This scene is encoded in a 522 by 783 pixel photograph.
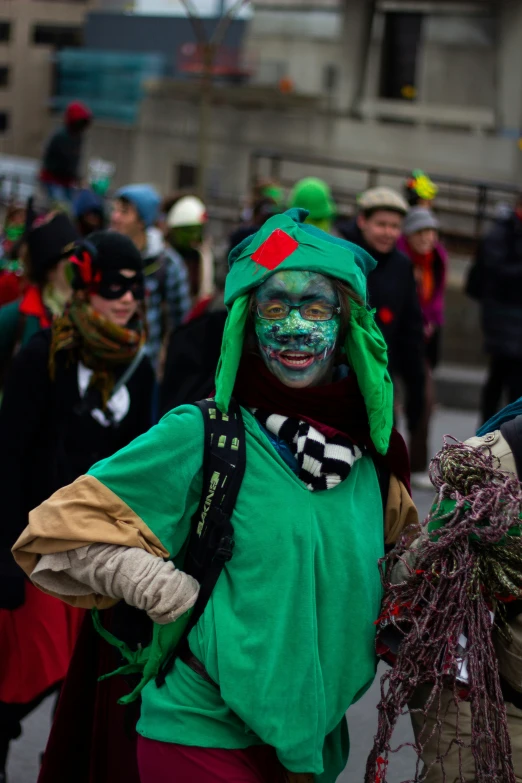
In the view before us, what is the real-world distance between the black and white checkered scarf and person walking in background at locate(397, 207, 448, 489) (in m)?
6.08

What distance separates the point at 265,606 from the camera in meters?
3.07

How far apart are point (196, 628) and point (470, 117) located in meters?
23.1

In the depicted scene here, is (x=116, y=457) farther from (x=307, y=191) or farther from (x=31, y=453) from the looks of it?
(x=307, y=191)

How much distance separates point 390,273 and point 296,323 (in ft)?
13.8

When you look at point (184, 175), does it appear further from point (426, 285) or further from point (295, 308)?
point (295, 308)

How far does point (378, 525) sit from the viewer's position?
130 inches

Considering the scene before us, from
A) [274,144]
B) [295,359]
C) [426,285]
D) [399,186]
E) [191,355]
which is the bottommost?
[399,186]

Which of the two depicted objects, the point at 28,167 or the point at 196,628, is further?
the point at 28,167

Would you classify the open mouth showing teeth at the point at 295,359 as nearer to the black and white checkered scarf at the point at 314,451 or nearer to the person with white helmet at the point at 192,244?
the black and white checkered scarf at the point at 314,451

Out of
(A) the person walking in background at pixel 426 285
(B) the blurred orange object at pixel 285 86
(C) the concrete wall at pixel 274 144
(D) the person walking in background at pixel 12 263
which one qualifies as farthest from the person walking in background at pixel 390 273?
(B) the blurred orange object at pixel 285 86

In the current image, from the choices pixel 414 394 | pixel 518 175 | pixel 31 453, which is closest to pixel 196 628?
pixel 31 453

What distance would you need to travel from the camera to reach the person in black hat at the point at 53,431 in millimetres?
4406

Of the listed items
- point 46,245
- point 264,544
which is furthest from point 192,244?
point 264,544

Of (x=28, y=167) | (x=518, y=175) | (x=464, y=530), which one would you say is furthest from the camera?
(x=28, y=167)
